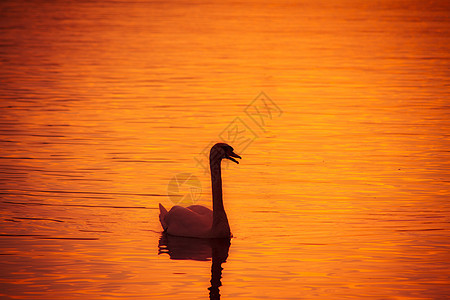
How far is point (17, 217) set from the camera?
15.5 m

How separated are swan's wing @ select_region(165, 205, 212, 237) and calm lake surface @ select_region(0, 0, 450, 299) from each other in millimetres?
246

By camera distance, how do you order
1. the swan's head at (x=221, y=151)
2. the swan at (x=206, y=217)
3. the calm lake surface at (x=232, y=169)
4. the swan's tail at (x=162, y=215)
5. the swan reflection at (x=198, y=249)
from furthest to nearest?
the swan's tail at (x=162, y=215), the swan's head at (x=221, y=151), the swan at (x=206, y=217), the swan reflection at (x=198, y=249), the calm lake surface at (x=232, y=169)

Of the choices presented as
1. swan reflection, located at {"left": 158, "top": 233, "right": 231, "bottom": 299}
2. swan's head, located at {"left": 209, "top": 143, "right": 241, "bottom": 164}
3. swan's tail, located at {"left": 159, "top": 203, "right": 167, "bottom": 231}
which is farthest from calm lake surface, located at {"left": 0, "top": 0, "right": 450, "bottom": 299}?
swan's head, located at {"left": 209, "top": 143, "right": 241, "bottom": 164}

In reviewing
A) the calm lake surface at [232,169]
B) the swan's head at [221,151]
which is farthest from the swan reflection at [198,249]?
the swan's head at [221,151]

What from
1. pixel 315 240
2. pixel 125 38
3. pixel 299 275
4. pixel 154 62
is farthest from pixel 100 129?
pixel 125 38

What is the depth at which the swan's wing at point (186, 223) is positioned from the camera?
1479 cm

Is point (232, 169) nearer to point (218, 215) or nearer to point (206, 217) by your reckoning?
point (206, 217)

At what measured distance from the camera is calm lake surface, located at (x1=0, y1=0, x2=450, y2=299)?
41.6 ft

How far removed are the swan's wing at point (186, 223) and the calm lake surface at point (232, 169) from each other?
25cm

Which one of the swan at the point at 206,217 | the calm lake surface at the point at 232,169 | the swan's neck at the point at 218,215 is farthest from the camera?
the swan at the point at 206,217

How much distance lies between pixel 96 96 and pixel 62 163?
10730 mm

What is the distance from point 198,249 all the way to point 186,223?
773mm

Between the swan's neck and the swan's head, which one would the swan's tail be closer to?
the swan's neck

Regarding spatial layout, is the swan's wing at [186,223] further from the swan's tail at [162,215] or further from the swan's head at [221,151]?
the swan's head at [221,151]
